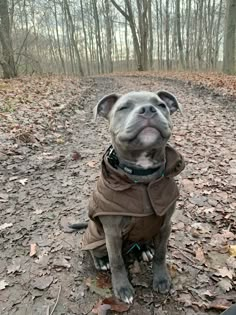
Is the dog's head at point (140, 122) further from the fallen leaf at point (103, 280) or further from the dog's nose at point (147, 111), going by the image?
the fallen leaf at point (103, 280)

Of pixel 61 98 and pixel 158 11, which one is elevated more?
pixel 158 11

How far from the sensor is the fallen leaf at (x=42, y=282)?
2992 mm

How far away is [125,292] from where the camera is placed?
2.80m

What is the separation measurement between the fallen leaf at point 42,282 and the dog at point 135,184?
65 cm

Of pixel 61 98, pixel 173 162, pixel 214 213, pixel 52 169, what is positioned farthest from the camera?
pixel 61 98

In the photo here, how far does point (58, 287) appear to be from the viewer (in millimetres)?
2979

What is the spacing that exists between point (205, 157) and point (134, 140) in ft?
12.3

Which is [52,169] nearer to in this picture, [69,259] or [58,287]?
[69,259]

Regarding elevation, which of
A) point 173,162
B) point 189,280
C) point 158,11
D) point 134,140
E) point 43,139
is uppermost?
point 158,11

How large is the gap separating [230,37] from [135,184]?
47.0ft

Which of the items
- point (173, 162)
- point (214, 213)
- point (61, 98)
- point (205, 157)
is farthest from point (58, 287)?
point (61, 98)

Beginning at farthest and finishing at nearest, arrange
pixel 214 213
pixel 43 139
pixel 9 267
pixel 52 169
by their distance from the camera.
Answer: pixel 43 139
pixel 52 169
pixel 214 213
pixel 9 267

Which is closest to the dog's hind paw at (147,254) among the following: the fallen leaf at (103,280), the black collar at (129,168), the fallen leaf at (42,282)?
the fallen leaf at (103,280)

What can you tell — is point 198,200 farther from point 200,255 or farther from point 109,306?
point 109,306
